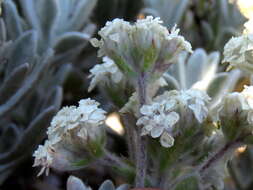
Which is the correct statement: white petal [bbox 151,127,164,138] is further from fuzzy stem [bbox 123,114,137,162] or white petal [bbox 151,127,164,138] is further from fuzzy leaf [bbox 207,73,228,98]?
fuzzy leaf [bbox 207,73,228,98]

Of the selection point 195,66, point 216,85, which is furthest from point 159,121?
point 195,66

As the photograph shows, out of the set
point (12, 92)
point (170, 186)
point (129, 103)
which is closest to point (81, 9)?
point (12, 92)

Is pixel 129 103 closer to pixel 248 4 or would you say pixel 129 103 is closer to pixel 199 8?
pixel 248 4

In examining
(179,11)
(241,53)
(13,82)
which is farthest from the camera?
(179,11)

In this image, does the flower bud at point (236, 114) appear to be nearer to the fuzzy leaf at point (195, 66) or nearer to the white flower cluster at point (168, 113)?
the white flower cluster at point (168, 113)

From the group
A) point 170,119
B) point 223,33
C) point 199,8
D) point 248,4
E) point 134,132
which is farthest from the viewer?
point 199,8

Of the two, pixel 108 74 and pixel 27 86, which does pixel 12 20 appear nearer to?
pixel 27 86

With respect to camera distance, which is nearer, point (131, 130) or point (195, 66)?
point (131, 130)
